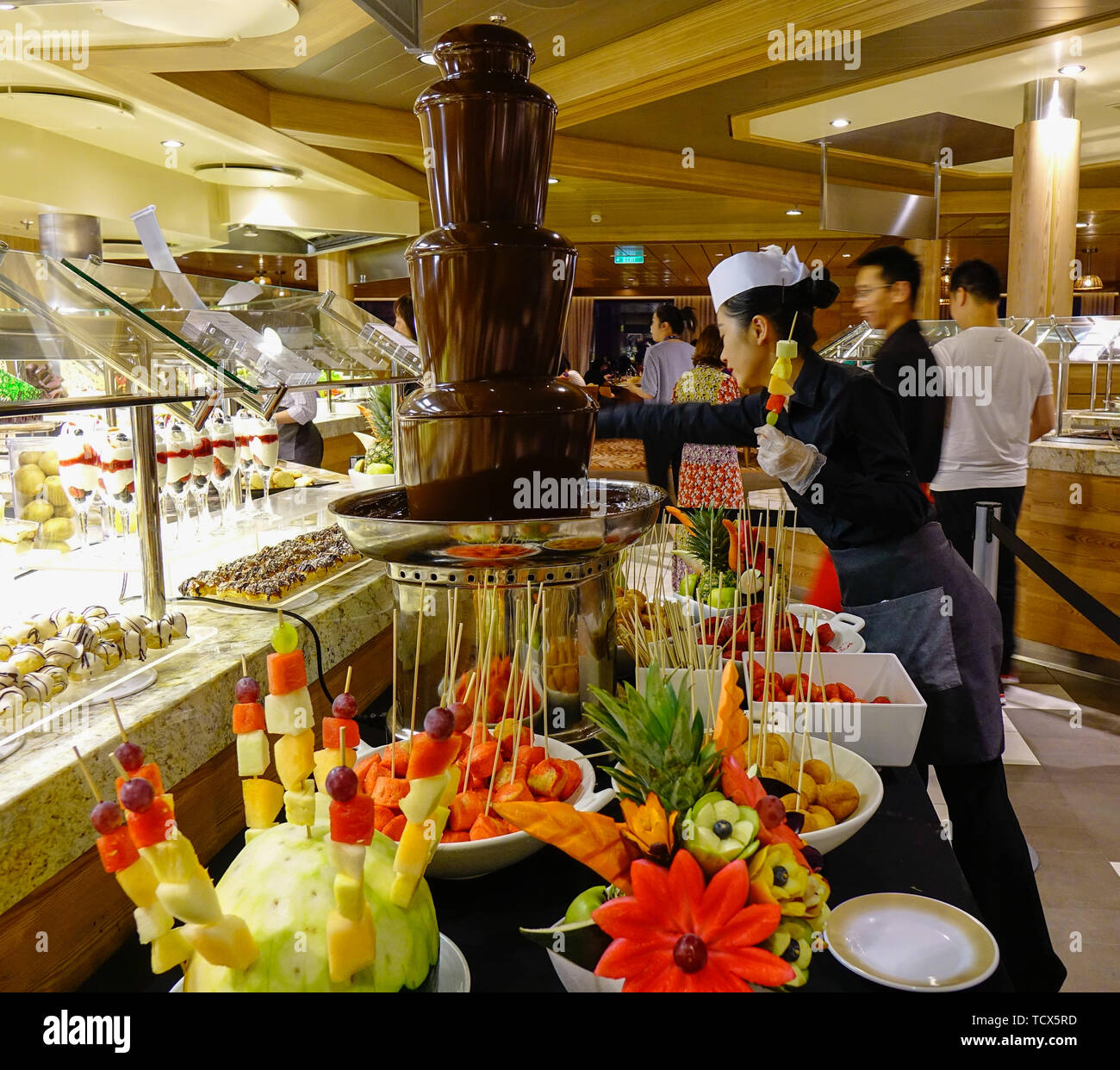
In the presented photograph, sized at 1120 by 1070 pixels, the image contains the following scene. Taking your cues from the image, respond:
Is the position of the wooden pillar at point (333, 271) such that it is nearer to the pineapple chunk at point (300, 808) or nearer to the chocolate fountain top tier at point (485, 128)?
the chocolate fountain top tier at point (485, 128)

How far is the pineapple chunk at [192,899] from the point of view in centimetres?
67

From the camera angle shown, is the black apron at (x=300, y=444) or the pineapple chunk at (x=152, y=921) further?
the black apron at (x=300, y=444)

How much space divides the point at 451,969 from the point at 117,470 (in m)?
1.45

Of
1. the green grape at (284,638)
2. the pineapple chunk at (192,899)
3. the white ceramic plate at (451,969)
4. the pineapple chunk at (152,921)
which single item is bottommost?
the white ceramic plate at (451,969)

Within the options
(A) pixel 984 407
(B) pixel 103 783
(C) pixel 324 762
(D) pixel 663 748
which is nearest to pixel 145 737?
(B) pixel 103 783

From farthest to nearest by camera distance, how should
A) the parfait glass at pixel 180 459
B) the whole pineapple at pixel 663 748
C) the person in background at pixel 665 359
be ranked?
the person in background at pixel 665 359, the parfait glass at pixel 180 459, the whole pineapple at pixel 663 748

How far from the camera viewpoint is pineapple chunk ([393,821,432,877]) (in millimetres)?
816

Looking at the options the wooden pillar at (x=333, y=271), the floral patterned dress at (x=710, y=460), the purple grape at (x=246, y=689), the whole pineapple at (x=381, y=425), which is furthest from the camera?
the wooden pillar at (x=333, y=271)

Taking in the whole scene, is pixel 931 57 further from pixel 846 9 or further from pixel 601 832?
pixel 601 832

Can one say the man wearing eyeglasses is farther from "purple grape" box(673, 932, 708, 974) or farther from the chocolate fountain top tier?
"purple grape" box(673, 932, 708, 974)

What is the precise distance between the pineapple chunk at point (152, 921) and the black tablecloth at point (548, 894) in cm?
34

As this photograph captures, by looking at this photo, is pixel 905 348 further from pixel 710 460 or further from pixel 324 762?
pixel 324 762

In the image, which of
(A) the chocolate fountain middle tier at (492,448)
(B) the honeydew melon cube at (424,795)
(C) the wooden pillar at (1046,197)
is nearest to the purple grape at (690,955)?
(B) the honeydew melon cube at (424,795)
